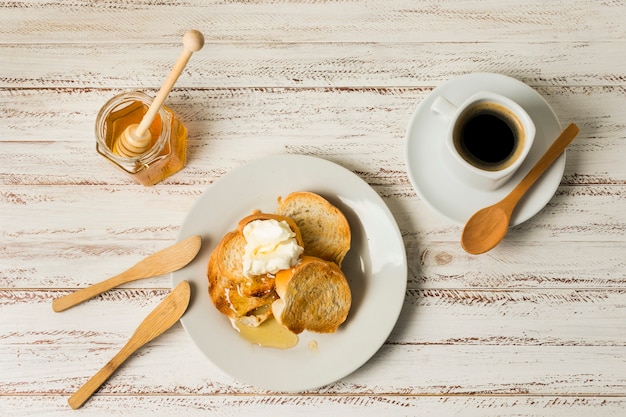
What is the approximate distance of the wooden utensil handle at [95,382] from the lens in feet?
3.76

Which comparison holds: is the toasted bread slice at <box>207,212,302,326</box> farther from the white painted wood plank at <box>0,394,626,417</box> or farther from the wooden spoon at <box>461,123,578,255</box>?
the wooden spoon at <box>461,123,578,255</box>

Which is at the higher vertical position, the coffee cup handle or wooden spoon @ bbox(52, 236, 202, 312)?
the coffee cup handle

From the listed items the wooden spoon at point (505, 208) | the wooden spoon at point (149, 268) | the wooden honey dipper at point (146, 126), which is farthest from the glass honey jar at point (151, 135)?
the wooden spoon at point (505, 208)

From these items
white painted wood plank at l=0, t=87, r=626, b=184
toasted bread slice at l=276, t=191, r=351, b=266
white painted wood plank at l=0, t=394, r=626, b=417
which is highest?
white painted wood plank at l=0, t=87, r=626, b=184

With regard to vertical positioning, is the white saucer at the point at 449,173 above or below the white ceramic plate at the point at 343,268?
above

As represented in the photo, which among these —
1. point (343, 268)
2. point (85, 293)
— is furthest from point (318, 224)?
point (85, 293)

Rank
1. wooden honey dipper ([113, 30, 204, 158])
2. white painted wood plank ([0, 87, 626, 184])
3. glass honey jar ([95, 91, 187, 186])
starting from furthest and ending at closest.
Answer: white painted wood plank ([0, 87, 626, 184]) < glass honey jar ([95, 91, 187, 186]) < wooden honey dipper ([113, 30, 204, 158])

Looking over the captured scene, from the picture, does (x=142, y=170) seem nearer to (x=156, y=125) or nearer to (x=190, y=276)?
(x=156, y=125)

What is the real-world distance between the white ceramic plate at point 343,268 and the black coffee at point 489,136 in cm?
18

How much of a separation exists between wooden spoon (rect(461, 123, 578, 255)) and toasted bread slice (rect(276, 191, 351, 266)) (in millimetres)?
216

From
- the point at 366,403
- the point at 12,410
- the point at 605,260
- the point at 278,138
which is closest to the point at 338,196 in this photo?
the point at 278,138

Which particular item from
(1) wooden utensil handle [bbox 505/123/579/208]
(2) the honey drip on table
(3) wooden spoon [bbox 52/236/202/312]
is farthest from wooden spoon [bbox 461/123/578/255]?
(3) wooden spoon [bbox 52/236/202/312]

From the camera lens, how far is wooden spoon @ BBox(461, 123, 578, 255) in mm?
1081

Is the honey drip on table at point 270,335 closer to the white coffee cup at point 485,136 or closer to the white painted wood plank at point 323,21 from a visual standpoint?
the white coffee cup at point 485,136
